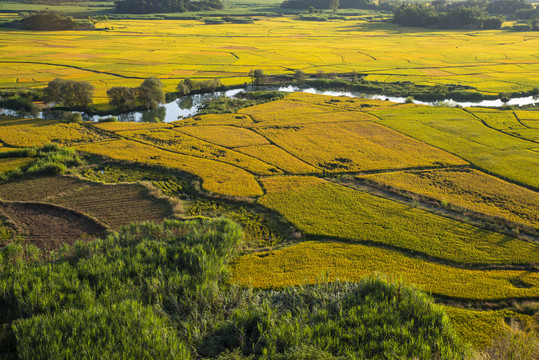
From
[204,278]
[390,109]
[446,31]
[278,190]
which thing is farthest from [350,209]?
[446,31]

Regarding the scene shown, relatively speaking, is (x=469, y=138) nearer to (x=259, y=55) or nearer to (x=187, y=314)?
(x=187, y=314)

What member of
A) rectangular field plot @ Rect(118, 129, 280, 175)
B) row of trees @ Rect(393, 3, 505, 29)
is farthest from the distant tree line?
rectangular field plot @ Rect(118, 129, 280, 175)

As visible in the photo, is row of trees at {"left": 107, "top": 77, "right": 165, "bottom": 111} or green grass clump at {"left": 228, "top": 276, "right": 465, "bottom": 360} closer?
green grass clump at {"left": 228, "top": 276, "right": 465, "bottom": 360}

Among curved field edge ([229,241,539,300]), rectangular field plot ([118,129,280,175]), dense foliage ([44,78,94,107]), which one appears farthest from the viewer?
dense foliage ([44,78,94,107])

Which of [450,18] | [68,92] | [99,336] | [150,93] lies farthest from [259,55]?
[99,336]

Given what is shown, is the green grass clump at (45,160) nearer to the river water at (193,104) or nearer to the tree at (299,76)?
the river water at (193,104)

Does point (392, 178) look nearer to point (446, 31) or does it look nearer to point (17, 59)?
point (17, 59)

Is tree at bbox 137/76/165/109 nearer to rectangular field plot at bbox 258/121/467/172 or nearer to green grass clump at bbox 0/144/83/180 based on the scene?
rectangular field plot at bbox 258/121/467/172

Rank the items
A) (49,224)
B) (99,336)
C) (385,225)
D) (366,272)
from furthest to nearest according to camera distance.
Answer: (385,225)
(49,224)
(366,272)
(99,336)
